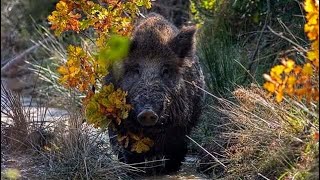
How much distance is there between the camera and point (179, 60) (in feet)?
22.6

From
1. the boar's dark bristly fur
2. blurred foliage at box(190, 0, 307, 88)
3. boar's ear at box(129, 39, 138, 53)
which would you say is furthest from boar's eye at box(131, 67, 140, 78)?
blurred foliage at box(190, 0, 307, 88)

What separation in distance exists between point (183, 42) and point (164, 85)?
504mm

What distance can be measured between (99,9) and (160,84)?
822 millimetres

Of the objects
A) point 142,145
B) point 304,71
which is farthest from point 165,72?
point 304,71

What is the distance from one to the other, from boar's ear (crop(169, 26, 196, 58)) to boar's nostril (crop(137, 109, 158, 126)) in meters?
0.95

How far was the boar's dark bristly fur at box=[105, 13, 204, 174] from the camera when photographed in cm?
649

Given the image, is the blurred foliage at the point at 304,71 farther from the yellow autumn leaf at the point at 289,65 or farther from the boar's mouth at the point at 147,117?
the boar's mouth at the point at 147,117

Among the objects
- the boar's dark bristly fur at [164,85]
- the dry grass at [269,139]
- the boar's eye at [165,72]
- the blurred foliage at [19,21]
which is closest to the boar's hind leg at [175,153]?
the boar's dark bristly fur at [164,85]

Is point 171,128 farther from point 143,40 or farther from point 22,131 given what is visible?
point 22,131

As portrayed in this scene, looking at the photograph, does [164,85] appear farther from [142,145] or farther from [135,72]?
[142,145]

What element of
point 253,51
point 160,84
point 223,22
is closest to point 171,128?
point 160,84

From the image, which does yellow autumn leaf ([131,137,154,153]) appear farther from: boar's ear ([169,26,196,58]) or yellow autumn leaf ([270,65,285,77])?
yellow autumn leaf ([270,65,285,77])

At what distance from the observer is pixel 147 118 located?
6.11 m

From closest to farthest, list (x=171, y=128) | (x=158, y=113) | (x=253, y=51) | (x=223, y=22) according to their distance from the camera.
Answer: (x=158, y=113) < (x=171, y=128) < (x=253, y=51) < (x=223, y=22)
